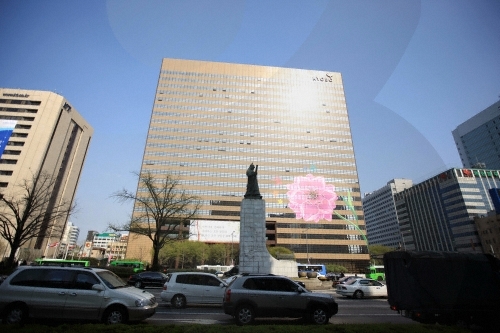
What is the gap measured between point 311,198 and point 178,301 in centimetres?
7887

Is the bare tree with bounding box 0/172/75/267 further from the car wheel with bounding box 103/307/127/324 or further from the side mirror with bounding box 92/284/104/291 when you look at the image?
the car wheel with bounding box 103/307/127/324

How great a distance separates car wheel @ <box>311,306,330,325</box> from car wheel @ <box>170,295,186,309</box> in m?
6.72

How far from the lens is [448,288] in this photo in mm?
8797

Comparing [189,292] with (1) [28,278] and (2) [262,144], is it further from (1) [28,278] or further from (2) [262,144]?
(2) [262,144]

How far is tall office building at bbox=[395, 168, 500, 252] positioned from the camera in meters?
95.6

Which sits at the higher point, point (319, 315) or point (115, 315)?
point (115, 315)

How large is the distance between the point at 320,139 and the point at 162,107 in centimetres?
5920

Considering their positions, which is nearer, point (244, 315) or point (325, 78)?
point (244, 315)

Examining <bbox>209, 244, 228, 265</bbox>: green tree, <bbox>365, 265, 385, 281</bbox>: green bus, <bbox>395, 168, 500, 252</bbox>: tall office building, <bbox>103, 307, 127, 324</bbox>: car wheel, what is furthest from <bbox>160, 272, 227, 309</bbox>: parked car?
<bbox>395, 168, 500, 252</bbox>: tall office building

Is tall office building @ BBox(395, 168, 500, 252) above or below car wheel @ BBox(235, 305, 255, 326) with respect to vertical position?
above

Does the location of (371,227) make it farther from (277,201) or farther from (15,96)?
(15,96)

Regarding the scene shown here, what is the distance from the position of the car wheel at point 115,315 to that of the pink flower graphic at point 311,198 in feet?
251

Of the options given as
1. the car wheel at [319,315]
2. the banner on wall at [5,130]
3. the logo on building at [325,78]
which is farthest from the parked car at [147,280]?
the logo on building at [325,78]

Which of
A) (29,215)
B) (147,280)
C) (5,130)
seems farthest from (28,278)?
(5,130)
